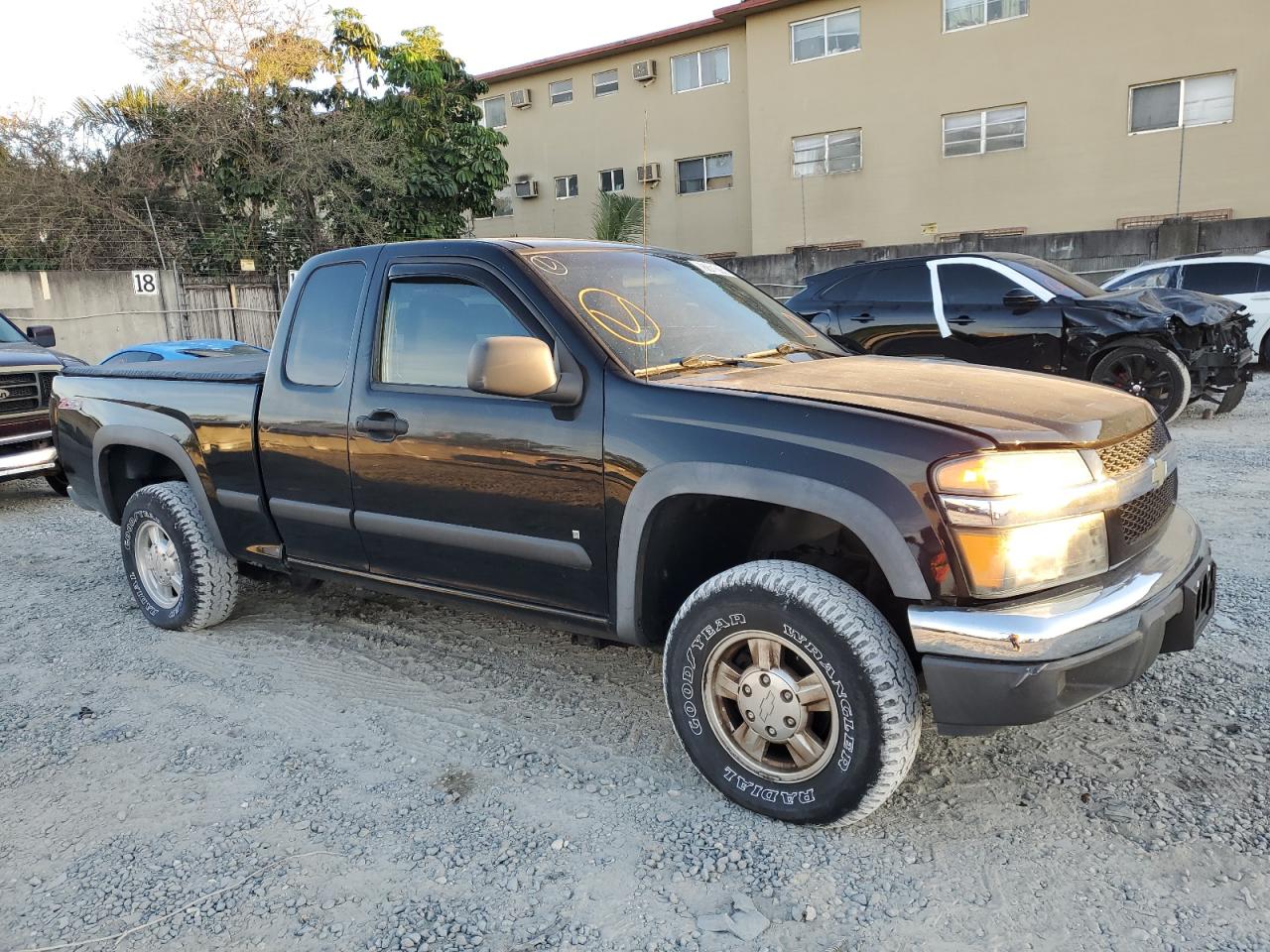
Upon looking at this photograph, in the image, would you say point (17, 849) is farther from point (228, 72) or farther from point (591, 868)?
point (228, 72)

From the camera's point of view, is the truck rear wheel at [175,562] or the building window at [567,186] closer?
the truck rear wheel at [175,562]

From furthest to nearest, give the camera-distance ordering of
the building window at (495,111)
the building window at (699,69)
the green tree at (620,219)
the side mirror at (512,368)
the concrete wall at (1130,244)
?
the building window at (495,111)
the building window at (699,69)
the green tree at (620,219)
the concrete wall at (1130,244)
the side mirror at (512,368)

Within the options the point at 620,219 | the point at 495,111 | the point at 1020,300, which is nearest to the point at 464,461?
the point at 1020,300

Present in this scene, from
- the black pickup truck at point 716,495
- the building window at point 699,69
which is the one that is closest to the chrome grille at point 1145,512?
the black pickup truck at point 716,495

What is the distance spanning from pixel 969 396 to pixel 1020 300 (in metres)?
6.21

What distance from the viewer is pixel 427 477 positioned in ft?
11.5

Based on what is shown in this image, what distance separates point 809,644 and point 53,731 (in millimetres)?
2995

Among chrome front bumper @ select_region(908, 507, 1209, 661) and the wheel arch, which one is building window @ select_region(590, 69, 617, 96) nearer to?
the wheel arch

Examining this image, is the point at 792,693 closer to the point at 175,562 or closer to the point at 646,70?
the point at 175,562

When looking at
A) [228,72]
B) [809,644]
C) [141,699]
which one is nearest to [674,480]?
[809,644]

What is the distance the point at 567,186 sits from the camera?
28125 millimetres

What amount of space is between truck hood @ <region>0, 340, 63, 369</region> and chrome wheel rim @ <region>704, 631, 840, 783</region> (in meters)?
7.23

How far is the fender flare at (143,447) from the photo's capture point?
4469 mm

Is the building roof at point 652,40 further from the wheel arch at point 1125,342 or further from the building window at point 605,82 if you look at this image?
the wheel arch at point 1125,342
